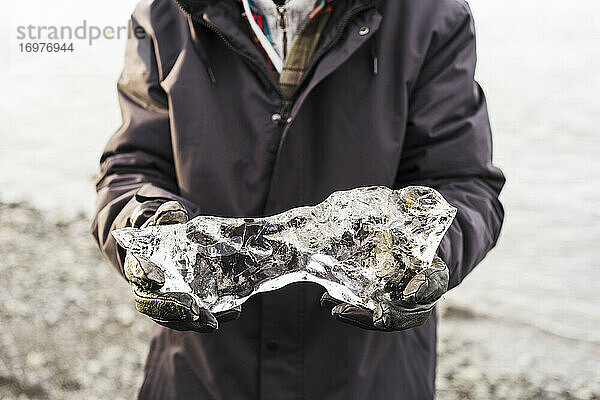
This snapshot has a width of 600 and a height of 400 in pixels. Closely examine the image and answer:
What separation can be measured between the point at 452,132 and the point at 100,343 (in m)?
2.69

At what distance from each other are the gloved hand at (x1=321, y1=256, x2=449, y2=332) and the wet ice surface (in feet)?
0.08

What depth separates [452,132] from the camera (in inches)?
60.2

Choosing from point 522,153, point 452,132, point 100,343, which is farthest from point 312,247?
point 522,153

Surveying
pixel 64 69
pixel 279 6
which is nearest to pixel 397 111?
pixel 279 6

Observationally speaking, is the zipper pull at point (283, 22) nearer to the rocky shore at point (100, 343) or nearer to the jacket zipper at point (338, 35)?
the jacket zipper at point (338, 35)

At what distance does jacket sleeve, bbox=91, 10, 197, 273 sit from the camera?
1.55 m

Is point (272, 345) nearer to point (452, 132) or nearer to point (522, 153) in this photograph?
point (452, 132)

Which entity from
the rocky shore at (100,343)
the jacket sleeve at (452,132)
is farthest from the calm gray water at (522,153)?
the jacket sleeve at (452,132)

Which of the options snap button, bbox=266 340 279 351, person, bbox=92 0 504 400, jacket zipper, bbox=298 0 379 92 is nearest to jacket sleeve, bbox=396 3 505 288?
person, bbox=92 0 504 400

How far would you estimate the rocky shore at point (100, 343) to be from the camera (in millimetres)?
3369

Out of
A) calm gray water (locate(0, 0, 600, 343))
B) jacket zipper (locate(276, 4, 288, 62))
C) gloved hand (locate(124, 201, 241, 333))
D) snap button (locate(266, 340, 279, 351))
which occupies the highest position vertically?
jacket zipper (locate(276, 4, 288, 62))

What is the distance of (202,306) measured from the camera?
132 cm

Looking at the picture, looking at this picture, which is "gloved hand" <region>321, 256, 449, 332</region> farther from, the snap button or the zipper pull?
the zipper pull

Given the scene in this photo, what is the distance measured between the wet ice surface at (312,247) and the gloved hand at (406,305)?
2 centimetres
